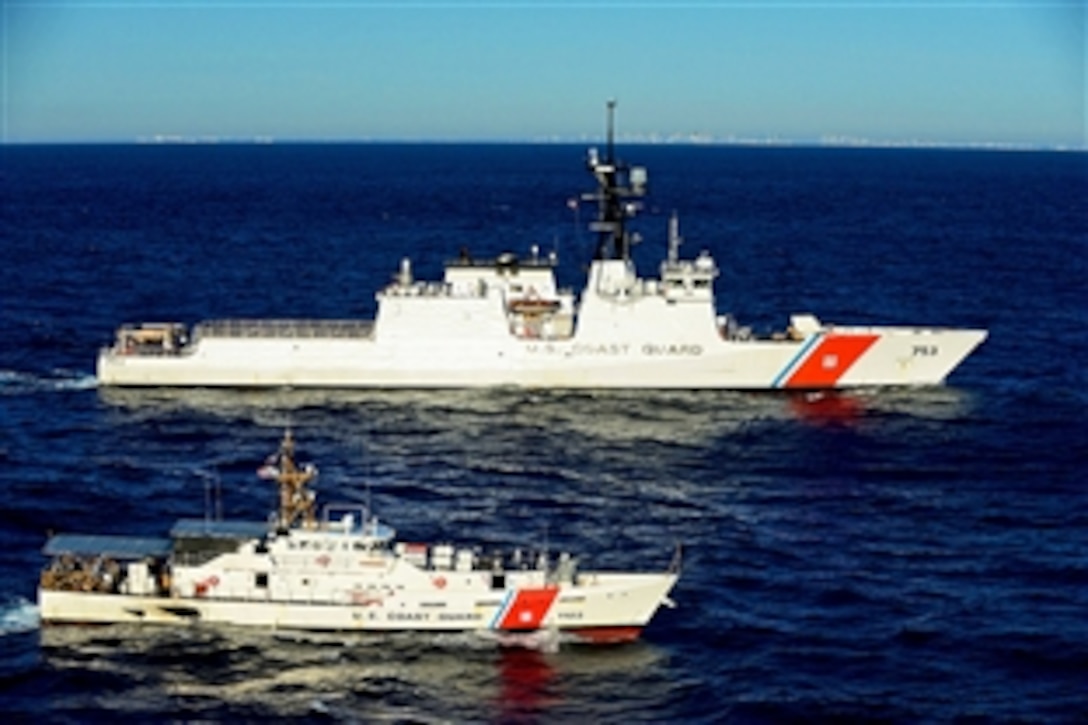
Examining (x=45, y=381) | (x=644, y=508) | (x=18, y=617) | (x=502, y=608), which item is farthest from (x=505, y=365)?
(x=18, y=617)

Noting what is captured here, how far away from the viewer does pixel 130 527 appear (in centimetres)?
4956

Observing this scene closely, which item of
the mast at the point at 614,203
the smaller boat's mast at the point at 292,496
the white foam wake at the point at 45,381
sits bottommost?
the smaller boat's mast at the point at 292,496

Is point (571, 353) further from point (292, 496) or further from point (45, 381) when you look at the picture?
point (292, 496)

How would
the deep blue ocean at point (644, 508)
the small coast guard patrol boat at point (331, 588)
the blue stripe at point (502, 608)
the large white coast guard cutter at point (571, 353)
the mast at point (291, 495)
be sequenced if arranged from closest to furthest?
1. the deep blue ocean at point (644, 508)
2. the blue stripe at point (502, 608)
3. the small coast guard patrol boat at point (331, 588)
4. the mast at point (291, 495)
5. the large white coast guard cutter at point (571, 353)

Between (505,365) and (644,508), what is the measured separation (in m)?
19.1

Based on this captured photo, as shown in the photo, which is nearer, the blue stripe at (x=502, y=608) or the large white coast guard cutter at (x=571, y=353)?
the blue stripe at (x=502, y=608)

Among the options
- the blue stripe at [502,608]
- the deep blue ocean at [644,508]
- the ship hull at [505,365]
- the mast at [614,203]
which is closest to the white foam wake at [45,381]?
the deep blue ocean at [644,508]

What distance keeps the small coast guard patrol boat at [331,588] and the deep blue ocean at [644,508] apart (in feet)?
2.18

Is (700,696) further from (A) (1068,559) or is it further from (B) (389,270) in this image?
(B) (389,270)

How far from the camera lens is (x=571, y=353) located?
71.1 meters

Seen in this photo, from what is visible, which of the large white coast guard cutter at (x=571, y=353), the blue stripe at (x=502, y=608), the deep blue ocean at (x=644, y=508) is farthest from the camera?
the large white coast guard cutter at (x=571, y=353)

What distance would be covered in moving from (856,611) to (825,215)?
5592 inches

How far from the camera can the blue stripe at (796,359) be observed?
7012 cm

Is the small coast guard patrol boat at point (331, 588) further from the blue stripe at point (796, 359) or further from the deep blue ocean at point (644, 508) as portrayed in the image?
the blue stripe at point (796, 359)
